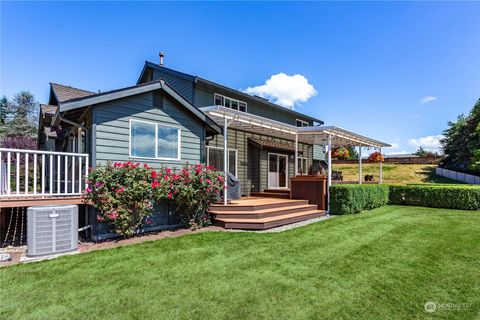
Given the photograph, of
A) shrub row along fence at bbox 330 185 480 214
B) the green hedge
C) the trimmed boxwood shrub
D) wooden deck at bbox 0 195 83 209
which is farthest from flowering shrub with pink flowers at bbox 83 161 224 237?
the trimmed boxwood shrub

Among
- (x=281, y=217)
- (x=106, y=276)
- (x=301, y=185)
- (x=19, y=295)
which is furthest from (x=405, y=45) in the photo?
(x=19, y=295)

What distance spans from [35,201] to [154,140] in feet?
9.96

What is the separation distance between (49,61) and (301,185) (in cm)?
1228

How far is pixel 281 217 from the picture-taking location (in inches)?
329

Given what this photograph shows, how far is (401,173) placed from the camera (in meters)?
27.3

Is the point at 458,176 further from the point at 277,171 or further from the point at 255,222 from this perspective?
the point at 255,222

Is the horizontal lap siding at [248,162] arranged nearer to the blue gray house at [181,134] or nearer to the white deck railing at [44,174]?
the blue gray house at [181,134]

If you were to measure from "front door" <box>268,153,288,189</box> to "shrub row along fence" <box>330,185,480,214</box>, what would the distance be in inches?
147

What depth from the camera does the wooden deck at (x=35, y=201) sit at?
5441 mm

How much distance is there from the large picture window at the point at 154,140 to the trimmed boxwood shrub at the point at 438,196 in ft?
39.3

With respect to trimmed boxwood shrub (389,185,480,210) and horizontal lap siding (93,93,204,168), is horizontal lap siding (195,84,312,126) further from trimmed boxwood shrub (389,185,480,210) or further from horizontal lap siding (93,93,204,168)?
trimmed boxwood shrub (389,185,480,210)

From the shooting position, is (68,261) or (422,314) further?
(68,261)

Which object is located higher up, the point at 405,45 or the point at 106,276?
the point at 405,45

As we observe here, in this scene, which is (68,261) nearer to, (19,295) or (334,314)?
(19,295)
